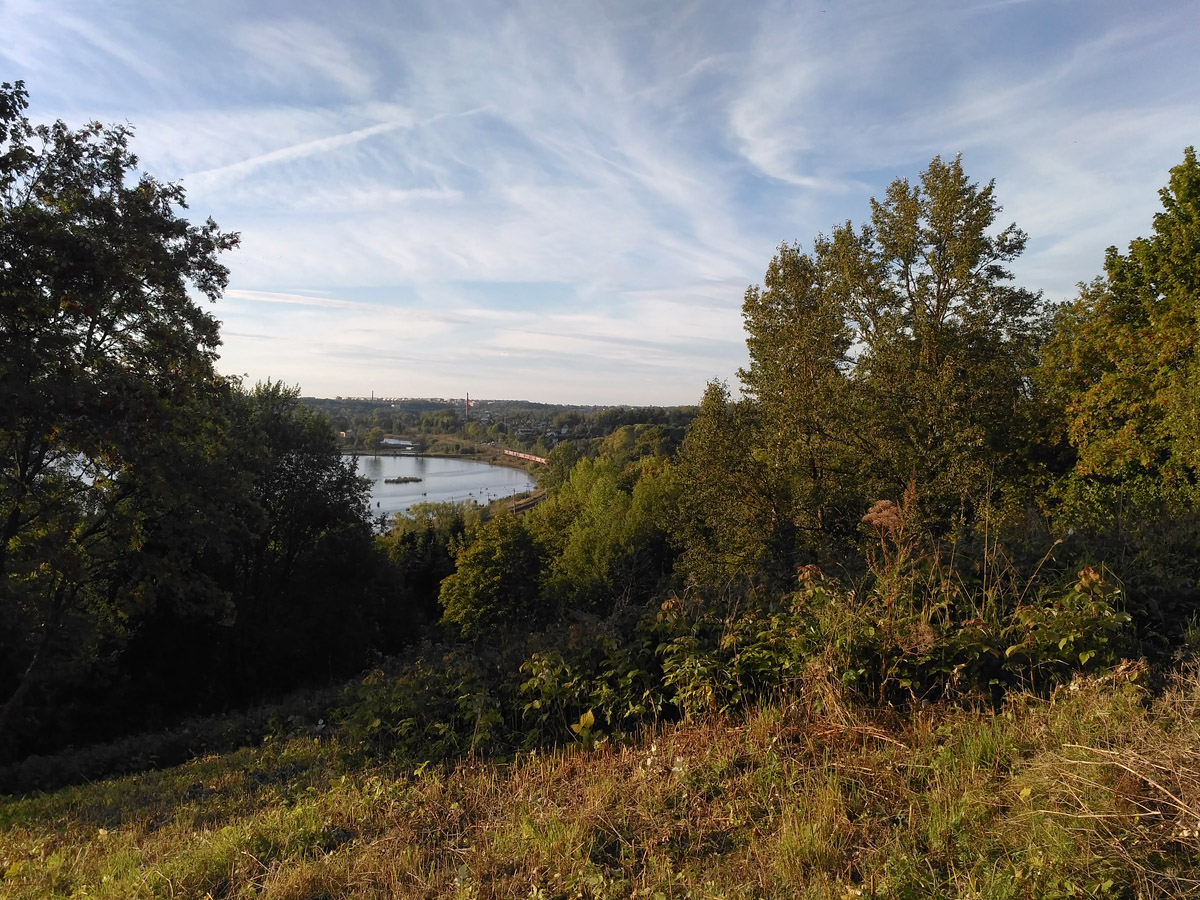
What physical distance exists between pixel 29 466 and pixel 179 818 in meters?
8.79

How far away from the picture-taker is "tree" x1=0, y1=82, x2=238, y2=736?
848 centimetres

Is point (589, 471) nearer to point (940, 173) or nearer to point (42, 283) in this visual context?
point (940, 173)

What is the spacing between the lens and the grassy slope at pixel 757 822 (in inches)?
96.1

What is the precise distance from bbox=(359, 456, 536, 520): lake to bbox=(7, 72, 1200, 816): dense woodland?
177 feet

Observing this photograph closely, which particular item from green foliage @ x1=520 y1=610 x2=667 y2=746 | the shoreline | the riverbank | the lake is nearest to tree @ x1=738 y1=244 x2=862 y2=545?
green foliage @ x1=520 y1=610 x2=667 y2=746

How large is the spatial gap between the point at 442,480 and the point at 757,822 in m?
105

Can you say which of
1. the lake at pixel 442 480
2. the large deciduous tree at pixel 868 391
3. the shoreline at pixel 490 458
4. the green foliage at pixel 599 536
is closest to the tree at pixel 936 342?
the large deciduous tree at pixel 868 391

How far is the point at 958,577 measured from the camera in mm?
4602

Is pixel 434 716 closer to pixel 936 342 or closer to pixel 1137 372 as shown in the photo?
pixel 936 342

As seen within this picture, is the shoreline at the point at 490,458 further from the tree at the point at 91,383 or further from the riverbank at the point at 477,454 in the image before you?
the tree at the point at 91,383

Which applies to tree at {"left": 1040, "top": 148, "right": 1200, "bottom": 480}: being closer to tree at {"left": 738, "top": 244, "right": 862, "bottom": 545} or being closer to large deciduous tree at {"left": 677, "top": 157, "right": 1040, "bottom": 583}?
large deciduous tree at {"left": 677, "top": 157, "right": 1040, "bottom": 583}

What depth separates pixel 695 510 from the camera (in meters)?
17.6

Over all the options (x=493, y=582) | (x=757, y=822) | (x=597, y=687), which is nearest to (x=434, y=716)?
(x=597, y=687)

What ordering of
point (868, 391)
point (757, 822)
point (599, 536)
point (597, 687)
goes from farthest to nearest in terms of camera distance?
point (599, 536) < point (868, 391) < point (597, 687) < point (757, 822)
